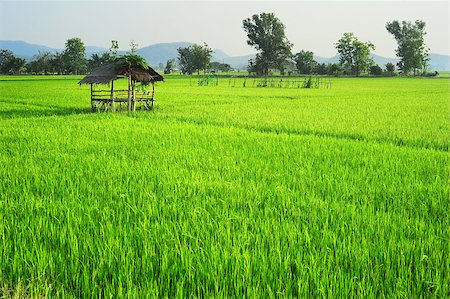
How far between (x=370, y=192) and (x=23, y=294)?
3.89m

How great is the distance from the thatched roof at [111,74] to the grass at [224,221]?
30.2 feet

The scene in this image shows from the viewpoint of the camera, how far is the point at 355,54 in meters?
75.8

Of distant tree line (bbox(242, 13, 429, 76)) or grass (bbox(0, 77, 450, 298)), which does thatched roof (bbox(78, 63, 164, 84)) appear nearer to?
grass (bbox(0, 77, 450, 298))

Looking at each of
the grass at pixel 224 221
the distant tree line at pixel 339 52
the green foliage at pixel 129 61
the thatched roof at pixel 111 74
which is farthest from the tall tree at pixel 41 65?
the grass at pixel 224 221

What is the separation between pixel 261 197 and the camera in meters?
4.59

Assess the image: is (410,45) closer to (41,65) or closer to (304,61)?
(304,61)

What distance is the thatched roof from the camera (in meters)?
17.0

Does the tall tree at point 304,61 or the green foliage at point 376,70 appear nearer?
the green foliage at point 376,70

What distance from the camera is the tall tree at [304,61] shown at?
85.3 metres

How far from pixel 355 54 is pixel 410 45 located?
12872 mm

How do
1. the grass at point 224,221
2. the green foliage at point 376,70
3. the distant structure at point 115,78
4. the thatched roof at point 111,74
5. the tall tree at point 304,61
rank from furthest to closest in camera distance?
the tall tree at point 304,61 → the green foliage at point 376,70 → the distant structure at point 115,78 → the thatched roof at point 111,74 → the grass at point 224,221

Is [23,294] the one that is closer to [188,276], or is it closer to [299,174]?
[188,276]

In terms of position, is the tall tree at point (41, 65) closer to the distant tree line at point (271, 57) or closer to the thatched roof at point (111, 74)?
the distant tree line at point (271, 57)

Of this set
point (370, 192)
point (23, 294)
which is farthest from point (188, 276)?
point (370, 192)
